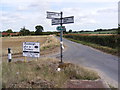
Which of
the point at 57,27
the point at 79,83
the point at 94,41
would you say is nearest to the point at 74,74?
the point at 79,83

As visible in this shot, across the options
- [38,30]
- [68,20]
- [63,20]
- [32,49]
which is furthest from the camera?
[38,30]

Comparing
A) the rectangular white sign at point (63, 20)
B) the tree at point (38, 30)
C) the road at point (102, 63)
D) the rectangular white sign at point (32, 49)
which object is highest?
the tree at point (38, 30)

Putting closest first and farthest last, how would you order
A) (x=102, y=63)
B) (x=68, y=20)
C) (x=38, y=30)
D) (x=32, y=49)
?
(x=32, y=49)
(x=68, y=20)
(x=102, y=63)
(x=38, y=30)

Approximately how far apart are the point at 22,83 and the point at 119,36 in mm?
18216

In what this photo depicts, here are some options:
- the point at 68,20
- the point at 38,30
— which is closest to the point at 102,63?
the point at 68,20

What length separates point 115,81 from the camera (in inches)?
281

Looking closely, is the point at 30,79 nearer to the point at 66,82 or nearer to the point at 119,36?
the point at 66,82

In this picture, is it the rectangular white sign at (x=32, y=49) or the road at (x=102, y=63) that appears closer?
the road at (x=102, y=63)

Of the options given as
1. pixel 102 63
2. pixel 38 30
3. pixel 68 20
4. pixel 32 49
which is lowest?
pixel 102 63

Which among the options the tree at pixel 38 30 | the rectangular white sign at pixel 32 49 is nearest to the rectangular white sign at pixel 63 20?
the rectangular white sign at pixel 32 49

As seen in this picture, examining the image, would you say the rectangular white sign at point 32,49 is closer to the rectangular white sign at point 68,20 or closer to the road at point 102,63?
the rectangular white sign at point 68,20

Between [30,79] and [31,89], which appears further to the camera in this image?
[30,79]

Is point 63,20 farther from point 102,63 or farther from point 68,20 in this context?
point 102,63

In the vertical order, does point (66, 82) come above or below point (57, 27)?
below
